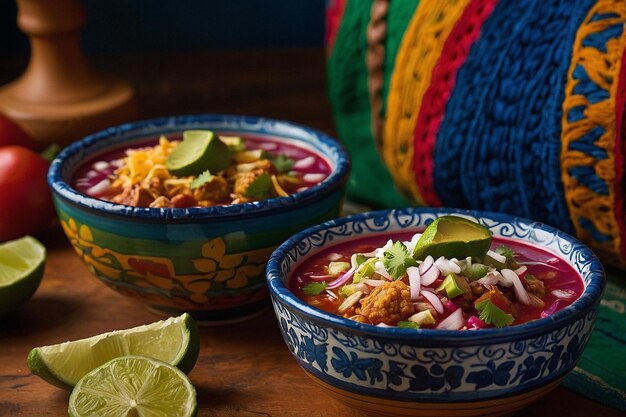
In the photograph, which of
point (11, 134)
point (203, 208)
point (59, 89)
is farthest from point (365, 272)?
point (59, 89)

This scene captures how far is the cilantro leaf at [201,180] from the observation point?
1.37 meters

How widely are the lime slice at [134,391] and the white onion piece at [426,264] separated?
284mm

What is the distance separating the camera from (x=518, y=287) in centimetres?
111

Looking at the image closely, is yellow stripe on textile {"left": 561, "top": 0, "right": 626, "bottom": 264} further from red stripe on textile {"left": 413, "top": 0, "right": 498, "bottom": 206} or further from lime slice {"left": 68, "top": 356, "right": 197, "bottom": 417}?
lime slice {"left": 68, "top": 356, "right": 197, "bottom": 417}

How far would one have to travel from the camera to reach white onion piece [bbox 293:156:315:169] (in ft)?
5.06

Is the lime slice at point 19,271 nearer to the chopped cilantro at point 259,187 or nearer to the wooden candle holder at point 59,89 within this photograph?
the chopped cilantro at point 259,187

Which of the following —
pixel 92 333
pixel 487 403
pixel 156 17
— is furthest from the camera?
pixel 156 17

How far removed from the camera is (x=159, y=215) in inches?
50.9

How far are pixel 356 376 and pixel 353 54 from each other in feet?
2.96

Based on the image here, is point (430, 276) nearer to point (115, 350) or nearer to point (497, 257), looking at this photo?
point (497, 257)

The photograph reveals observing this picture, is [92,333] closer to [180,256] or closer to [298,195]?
[180,256]

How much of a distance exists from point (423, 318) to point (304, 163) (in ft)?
1.80

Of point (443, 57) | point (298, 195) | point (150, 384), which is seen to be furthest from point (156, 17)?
point (150, 384)

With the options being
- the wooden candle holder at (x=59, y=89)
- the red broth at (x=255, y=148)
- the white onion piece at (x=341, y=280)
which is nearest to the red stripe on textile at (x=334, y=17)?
the red broth at (x=255, y=148)
